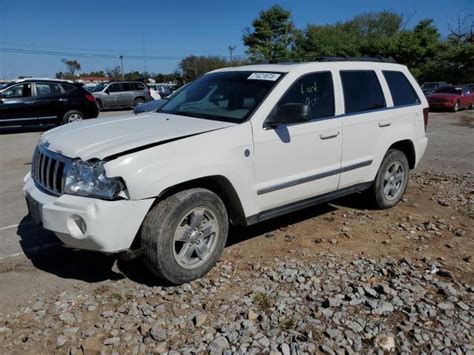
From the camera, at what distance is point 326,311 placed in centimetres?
333

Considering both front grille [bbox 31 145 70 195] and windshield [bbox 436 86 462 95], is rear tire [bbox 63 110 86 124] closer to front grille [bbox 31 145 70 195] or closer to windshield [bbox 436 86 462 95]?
front grille [bbox 31 145 70 195]

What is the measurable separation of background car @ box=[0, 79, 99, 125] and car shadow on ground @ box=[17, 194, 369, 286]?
9.83m

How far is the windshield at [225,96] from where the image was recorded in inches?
167

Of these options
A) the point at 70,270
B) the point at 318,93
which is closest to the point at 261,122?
the point at 318,93

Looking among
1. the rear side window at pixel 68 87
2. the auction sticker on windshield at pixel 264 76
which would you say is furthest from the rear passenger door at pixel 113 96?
the auction sticker on windshield at pixel 264 76

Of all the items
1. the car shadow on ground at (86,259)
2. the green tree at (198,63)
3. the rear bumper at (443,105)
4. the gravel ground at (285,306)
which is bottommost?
the gravel ground at (285,306)

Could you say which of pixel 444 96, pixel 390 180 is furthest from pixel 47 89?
pixel 444 96

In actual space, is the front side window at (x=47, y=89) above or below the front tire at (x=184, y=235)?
above

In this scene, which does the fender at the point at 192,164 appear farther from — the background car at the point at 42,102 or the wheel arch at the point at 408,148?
the background car at the point at 42,102

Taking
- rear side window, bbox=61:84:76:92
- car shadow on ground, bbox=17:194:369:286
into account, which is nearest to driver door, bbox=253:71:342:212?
car shadow on ground, bbox=17:194:369:286

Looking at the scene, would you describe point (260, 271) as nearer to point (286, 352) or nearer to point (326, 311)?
point (326, 311)

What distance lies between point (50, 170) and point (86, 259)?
3.32 feet

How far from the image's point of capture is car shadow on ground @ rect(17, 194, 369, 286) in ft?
12.9

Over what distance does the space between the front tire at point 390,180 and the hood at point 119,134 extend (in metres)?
2.44
